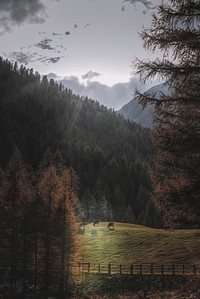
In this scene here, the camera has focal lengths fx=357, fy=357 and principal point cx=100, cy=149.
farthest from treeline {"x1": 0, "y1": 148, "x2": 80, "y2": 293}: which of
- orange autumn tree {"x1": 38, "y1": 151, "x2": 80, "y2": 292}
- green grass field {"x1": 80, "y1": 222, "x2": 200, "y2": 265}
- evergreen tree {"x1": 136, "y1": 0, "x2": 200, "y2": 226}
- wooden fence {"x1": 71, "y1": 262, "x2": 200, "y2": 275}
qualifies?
evergreen tree {"x1": 136, "y1": 0, "x2": 200, "y2": 226}

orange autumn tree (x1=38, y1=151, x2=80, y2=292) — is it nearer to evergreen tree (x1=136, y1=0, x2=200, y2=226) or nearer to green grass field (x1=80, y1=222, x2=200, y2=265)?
green grass field (x1=80, y1=222, x2=200, y2=265)

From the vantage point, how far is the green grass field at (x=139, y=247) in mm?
55406

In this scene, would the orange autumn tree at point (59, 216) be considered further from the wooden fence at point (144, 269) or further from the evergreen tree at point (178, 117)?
the evergreen tree at point (178, 117)

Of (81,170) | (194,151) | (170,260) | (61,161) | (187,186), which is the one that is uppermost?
(81,170)

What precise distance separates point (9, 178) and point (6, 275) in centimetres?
1684

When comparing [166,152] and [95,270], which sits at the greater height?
[166,152]

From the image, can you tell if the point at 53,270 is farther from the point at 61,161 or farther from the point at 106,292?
the point at 61,161

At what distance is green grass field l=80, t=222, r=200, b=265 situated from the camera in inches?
2181

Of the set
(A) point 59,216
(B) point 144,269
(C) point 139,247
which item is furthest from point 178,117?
(C) point 139,247

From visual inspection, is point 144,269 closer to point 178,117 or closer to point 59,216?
point 59,216

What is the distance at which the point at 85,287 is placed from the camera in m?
49.8

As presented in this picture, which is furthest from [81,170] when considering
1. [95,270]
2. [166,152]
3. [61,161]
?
[166,152]

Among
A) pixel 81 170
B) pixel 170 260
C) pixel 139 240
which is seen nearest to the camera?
pixel 170 260

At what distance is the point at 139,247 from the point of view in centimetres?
6397
